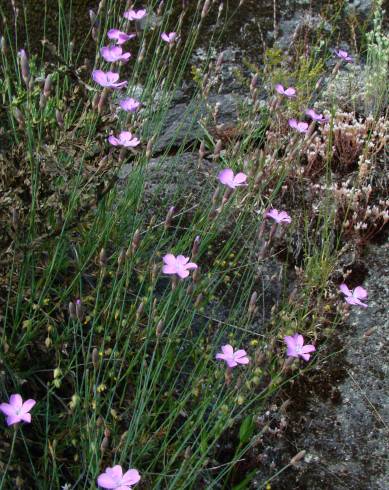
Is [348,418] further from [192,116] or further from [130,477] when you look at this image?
[192,116]

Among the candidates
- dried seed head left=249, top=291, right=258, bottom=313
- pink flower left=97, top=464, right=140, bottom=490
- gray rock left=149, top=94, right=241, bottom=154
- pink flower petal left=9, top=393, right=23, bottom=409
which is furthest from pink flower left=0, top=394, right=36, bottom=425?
gray rock left=149, top=94, right=241, bottom=154

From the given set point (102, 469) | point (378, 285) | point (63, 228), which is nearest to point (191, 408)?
point (102, 469)

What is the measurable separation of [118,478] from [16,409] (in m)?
0.24

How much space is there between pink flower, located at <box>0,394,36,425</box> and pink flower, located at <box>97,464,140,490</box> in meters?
0.18

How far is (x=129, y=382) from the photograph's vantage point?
1822 millimetres

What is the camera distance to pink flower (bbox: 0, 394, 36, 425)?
4.11 ft

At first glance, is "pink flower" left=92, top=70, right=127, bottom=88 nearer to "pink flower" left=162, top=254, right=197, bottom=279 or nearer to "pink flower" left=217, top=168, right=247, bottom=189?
"pink flower" left=217, top=168, right=247, bottom=189

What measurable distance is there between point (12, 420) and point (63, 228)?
507 mm

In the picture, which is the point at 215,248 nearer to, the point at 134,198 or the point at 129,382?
the point at 134,198

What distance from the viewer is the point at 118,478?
124cm

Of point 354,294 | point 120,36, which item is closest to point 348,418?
point 354,294

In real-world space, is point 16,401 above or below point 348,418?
above

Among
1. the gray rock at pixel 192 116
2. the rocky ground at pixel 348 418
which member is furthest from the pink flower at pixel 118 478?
the gray rock at pixel 192 116

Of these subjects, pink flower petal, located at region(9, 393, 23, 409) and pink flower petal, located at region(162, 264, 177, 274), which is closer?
pink flower petal, located at region(9, 393, 23, 409)
